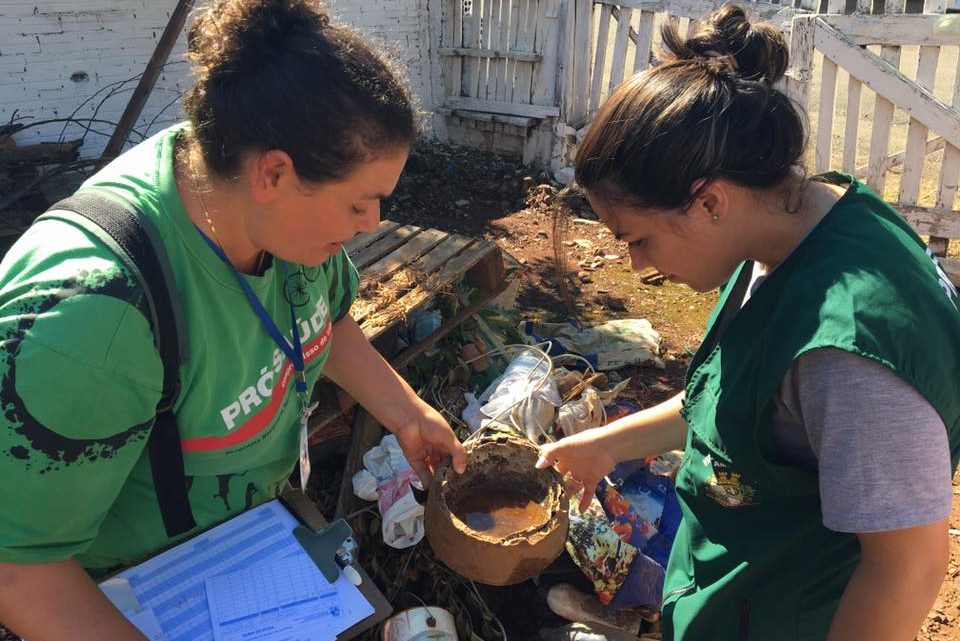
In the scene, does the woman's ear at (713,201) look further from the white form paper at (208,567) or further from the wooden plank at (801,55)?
the wooden plank at (801,55)

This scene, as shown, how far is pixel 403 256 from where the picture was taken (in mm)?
3758

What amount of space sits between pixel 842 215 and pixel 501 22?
7.14 m

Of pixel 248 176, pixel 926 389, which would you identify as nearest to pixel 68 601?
pixel 248 176

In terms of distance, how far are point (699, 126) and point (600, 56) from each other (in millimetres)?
6081

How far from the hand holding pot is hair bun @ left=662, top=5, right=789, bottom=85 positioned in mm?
1081

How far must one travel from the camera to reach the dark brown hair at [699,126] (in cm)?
A: 131

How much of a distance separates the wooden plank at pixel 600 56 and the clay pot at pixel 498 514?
16.6 feet

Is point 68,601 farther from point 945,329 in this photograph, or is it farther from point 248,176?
point 945,329

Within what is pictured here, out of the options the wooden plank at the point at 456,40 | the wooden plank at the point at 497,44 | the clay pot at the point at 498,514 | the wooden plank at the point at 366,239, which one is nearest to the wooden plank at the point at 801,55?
the wooden plank at the point at 366,239

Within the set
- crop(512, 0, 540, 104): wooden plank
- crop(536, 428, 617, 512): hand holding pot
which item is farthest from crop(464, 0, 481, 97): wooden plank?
crop(536, 428, 617, 512): hand holding pot

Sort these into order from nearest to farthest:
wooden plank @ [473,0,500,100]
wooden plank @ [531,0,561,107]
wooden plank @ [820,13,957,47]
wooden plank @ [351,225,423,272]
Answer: wooden plank @ [351,225,423,272] → wooden plank @ [820,13,957,47] → wooden plank @ [531,0,561,107] → wooden plank @ [473,0,500,100]

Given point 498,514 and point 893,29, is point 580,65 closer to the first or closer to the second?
point 893,29

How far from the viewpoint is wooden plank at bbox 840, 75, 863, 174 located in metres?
5.09

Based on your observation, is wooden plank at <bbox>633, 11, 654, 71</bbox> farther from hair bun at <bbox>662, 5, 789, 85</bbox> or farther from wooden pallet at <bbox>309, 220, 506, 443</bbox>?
hair bun at <bbox>662, 5, 789, 85</bbox>
